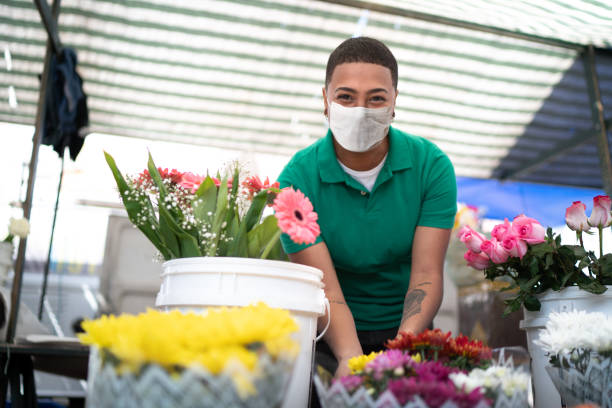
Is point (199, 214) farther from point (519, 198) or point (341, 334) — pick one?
point (519, 198)

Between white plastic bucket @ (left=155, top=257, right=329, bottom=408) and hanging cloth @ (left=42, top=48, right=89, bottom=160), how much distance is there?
9.92 ft

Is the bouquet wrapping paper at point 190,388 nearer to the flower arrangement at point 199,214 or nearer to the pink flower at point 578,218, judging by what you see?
the flower arrangement at point 199,214

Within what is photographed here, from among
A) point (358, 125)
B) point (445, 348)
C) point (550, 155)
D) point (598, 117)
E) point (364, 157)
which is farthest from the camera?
point (550, 155)

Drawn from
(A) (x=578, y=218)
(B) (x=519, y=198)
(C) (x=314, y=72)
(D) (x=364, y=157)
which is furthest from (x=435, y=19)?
(A) (x=578, y=218)

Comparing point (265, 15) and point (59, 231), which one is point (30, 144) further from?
point (265, 15)

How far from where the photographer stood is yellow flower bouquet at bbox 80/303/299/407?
0.45m

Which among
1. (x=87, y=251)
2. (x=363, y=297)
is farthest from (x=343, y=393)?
(x=87, y=251)

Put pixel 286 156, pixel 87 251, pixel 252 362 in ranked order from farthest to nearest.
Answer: pixel 286 156 < pixel 87 251 < pixel 252 362

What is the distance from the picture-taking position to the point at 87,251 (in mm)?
3902

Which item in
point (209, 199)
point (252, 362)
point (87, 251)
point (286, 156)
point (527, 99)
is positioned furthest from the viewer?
point (286, 156)

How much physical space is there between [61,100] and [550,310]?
3.37 m

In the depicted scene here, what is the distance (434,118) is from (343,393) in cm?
501

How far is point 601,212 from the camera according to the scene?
1001mm

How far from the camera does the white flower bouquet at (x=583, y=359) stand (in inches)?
28.1
